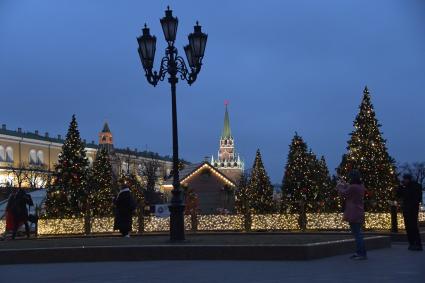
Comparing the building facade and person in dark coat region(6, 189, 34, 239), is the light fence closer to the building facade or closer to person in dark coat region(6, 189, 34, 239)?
person in dark coat region(6, 189, 34, 239)

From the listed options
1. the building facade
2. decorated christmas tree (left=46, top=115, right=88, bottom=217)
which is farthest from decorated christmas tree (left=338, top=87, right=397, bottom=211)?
the building facade

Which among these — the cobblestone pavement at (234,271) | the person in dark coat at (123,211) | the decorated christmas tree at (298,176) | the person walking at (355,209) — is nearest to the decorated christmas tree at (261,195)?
the decorated christmas tree at (298,176)

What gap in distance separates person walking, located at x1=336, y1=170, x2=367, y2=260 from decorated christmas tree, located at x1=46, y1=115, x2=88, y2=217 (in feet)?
87.0

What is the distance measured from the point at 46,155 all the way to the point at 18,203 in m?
127

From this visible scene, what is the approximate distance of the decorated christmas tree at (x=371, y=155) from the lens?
32000 millimetres

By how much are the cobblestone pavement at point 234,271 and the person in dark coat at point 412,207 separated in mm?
958

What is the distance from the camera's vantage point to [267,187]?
4444cm

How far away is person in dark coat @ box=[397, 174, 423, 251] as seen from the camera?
14.5 meters

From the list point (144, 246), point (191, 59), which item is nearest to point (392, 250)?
point (144, 246)

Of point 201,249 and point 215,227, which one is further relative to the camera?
point 215,227

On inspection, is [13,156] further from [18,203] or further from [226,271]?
[226,271]

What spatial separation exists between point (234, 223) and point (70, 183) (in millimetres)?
16105

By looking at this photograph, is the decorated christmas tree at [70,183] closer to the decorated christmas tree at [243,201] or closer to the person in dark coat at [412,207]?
the decorated christmas tree at [243,201]

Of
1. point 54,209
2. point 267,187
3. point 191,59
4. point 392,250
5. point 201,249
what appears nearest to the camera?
point 201,249
